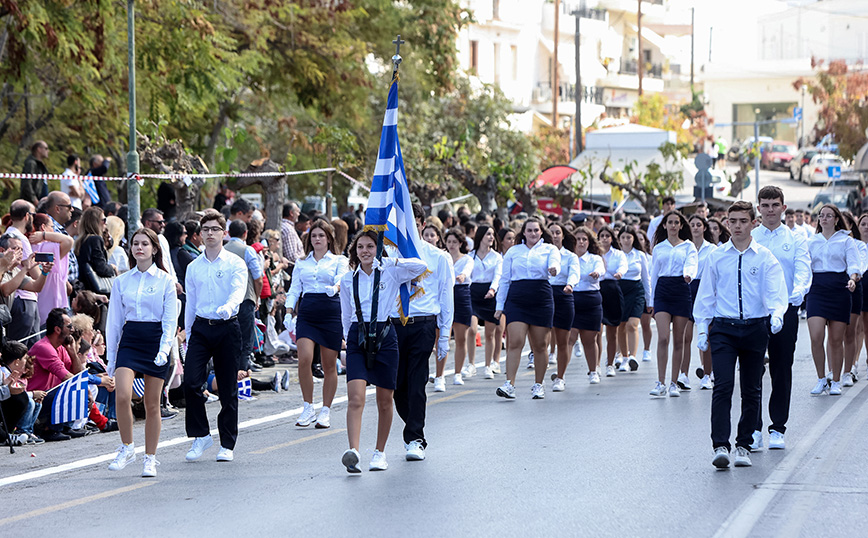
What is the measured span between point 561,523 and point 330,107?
18.9 metres

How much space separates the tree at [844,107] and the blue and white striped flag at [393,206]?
171 ft

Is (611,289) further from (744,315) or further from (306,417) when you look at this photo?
(744,315)

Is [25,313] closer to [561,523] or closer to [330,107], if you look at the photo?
[561,523]

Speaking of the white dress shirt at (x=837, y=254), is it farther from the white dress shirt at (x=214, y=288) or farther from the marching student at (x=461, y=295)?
the white dress shirt at (x=214, y=288)

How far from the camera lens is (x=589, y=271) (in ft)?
48.9

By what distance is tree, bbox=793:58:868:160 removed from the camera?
2324 inches

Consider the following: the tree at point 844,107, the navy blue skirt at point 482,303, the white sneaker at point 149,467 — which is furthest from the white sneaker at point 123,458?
the tree at point 844,107

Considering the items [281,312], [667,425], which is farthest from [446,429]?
[281,312]

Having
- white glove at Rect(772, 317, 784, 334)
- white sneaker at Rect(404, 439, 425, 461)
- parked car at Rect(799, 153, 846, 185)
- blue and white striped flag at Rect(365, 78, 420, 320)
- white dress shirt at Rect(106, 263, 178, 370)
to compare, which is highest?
parked car at Rect(799, 153, 846, 185)

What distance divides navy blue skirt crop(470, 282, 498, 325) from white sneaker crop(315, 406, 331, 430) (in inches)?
180

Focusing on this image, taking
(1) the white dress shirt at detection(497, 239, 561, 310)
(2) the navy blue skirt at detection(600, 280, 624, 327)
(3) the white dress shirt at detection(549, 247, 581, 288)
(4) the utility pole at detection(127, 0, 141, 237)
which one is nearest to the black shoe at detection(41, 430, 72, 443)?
(1) the white dress shirt at detection(497, 239, 561, 310)

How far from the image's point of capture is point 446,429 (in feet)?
36.7

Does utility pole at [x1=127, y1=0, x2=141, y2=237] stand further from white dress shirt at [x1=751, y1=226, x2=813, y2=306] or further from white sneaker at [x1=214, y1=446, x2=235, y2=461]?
white dress shirt at [x1=751, y1=226, x2=813, y2=306]

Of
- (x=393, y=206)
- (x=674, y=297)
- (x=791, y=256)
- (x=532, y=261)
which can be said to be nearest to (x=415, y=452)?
(x=393, y=206)
